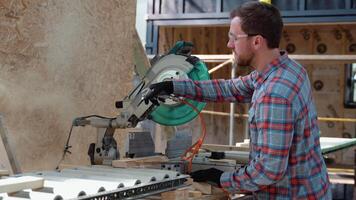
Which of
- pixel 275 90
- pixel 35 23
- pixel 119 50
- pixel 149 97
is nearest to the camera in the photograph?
pixel 275 90

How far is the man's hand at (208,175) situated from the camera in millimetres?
2943

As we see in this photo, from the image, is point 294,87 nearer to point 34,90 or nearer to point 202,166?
point 202,166

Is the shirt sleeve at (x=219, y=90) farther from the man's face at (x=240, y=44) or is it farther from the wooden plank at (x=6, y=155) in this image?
the wooden plank at (x=6, y=155)

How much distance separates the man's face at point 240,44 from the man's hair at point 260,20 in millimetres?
31

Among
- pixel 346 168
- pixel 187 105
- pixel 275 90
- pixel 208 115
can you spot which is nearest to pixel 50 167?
pixel 187 105

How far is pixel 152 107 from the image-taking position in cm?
333

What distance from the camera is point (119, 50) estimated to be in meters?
5.39

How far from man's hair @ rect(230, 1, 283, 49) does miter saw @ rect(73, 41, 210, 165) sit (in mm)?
690

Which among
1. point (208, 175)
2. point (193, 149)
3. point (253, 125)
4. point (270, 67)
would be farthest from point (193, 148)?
point (270, 67)

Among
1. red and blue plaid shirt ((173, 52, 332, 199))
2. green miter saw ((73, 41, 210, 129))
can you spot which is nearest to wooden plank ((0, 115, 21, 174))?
green miter saw ((73, 41, 210, 129))

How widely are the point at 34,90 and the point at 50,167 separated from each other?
2.20 ft

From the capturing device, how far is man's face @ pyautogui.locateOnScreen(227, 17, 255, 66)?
9.70ft

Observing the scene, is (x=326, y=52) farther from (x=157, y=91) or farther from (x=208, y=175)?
(x=208, y=175)

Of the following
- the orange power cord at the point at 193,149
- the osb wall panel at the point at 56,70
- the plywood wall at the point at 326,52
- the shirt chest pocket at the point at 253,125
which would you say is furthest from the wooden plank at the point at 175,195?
the plywood wall at the point at 326,52
